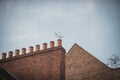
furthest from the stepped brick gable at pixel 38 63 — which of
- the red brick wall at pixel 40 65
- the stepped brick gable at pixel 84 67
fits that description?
the stepped brick gable at pixel 84 67

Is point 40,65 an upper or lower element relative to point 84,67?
upper

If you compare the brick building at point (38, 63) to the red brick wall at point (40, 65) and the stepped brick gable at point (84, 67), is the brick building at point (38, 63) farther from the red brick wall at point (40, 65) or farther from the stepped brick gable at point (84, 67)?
the stepped brick gable at point (84, 67)

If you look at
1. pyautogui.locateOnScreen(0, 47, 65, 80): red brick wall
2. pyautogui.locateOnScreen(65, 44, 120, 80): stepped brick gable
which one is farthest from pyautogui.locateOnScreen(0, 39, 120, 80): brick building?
pyautogui.locateOnScreen(65, 44, 120, 80): stepped brick gable

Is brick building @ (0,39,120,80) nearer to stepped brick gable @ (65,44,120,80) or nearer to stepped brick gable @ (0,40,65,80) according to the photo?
stepped brick gable @ (0,40,65,80)

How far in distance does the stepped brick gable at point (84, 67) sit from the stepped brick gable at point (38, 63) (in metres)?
11.3

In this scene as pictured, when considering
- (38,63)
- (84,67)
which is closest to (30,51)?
(38,63)

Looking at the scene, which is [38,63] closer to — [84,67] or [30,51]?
[30,51]

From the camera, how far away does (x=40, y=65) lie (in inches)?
558

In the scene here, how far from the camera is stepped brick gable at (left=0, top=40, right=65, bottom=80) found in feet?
44.6

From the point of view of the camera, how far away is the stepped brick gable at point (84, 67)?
78.9 ft

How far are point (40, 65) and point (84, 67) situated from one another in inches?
477

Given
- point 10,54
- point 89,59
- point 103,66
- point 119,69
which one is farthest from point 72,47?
point 10,54

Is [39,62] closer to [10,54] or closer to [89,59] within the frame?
[10,54]

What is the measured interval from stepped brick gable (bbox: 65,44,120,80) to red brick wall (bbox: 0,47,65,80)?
37.1ft
